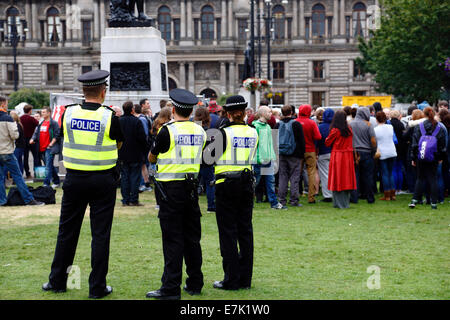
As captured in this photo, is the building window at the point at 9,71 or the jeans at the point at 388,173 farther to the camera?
the building window at the point at 9,71

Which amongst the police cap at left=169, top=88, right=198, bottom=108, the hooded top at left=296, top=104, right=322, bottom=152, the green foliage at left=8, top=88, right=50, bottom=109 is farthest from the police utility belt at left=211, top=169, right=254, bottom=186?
the green foliage at left=8, top=88, right=50, bottom=109

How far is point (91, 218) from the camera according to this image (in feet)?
20.7

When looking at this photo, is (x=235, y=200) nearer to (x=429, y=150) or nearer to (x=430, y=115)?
(x=429, y=150)

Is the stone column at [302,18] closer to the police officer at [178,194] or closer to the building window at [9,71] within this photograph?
the building window at [9,71]

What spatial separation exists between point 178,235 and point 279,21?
65417 mm

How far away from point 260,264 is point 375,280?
5.11 ft

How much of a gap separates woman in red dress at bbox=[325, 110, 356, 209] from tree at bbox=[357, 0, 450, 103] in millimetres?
25668

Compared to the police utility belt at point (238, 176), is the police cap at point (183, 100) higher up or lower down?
higher up

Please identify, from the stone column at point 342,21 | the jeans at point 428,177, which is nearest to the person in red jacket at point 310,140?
the jeans at point 428,177

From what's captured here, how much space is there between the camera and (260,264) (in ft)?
25.5

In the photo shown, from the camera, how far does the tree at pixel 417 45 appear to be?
37.2m

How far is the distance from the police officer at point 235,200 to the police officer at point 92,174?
3.78 ft

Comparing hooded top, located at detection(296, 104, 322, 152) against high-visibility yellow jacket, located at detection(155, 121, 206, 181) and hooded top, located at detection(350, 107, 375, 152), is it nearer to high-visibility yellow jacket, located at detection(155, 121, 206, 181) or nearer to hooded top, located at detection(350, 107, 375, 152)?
hooded top, located at detection(350, 107, 375, 152)
